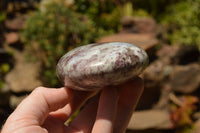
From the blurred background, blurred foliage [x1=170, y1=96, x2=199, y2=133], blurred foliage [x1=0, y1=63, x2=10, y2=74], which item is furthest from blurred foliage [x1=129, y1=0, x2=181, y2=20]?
blurred foliage [x1=0, y1=63, x2=10, y2=74]

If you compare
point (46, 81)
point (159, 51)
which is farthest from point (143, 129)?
point (46, 81)

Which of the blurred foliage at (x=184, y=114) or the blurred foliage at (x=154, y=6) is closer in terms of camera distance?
the blurred foliage at (x=184, y=114)

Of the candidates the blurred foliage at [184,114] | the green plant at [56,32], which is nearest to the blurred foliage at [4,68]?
the green plant at [56,32]

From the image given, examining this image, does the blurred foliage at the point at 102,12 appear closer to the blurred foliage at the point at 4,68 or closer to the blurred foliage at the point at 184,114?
the blurred foliage at the point at 4,68

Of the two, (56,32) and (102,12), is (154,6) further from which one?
(56,32)

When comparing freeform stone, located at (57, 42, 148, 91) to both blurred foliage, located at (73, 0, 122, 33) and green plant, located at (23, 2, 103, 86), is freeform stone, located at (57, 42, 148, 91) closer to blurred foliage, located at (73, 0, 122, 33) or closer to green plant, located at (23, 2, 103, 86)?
green plant, located at (23, 2, 103, 86)

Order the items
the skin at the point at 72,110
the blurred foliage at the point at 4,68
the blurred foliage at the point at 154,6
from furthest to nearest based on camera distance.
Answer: the blurred foliage at the point at 154,6 < the blurred foliage at the point at 4,68 < the skin at the point at 72,110
